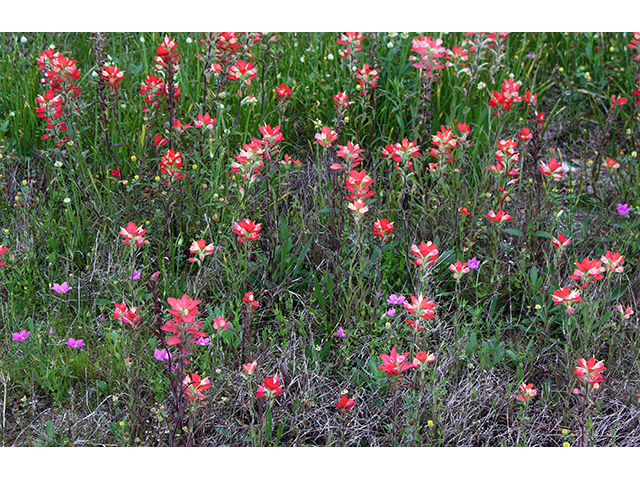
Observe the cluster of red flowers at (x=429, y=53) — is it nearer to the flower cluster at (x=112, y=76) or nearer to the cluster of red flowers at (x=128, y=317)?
the flower cluster at (x=112, y=76)

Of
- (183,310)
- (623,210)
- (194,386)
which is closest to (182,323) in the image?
(183,310)

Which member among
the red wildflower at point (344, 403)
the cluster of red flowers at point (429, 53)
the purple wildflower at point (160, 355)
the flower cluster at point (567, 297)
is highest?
the cluster of red flowers at point (429, 53)

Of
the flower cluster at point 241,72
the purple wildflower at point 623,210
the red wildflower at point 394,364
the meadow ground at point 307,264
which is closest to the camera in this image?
the red wildflower at point 394,364

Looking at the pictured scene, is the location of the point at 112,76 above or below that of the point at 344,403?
above

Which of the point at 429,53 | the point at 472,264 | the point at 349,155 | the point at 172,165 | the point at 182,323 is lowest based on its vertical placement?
the point at 472,264

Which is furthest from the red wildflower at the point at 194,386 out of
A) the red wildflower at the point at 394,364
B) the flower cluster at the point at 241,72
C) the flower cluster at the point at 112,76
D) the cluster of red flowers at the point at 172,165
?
the flower cluster at the point at 112,76

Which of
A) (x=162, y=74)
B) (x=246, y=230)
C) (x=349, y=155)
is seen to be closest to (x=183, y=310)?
(x=246, y=230)

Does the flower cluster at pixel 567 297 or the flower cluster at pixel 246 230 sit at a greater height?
the flower cluster at pixel 246 230

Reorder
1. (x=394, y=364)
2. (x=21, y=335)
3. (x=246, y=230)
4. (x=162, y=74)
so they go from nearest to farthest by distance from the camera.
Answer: (x=394, y=364) → (x=246, y=230) → (x=21, y=335) → (x=162, y=74)

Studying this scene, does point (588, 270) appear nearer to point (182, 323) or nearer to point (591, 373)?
point (591, 373)

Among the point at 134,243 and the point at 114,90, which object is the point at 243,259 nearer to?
the point at 134,243

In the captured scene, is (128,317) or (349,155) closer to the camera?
(128,317)

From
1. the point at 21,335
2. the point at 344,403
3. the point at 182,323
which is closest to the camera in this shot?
the point at 182,323

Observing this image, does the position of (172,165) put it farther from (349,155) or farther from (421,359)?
(421,359)
